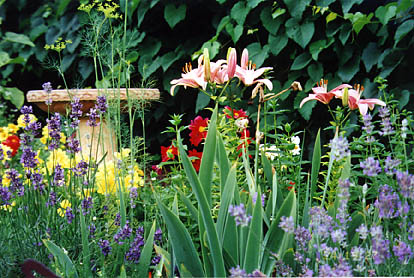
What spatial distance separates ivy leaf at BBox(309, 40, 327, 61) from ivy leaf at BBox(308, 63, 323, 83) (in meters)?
0.11

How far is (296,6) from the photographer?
3.15 metres

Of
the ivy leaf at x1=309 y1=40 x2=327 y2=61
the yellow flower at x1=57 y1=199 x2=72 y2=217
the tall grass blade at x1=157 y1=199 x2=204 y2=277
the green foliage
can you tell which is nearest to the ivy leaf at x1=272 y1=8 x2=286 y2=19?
the green foliage

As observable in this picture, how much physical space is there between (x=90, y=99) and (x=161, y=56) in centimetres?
126

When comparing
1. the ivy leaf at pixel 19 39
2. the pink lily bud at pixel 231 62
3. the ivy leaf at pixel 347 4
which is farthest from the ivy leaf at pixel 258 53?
the ivy leaf at pixel 19 39

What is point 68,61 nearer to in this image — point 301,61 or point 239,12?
point 239,12

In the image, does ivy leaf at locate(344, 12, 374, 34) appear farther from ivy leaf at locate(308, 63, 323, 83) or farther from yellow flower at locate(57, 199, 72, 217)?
yellow flower at locate(57, 199, 72, 217)

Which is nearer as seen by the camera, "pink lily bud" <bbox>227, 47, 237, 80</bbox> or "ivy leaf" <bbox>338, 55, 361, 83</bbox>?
"pink lily bud" <bbox>227, 47, 237, 80</bbox>

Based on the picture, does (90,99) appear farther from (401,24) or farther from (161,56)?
(401,24)

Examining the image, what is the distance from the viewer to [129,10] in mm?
3854

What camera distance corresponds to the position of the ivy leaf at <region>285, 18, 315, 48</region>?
10.2ft

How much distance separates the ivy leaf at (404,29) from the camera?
2779 millimetres

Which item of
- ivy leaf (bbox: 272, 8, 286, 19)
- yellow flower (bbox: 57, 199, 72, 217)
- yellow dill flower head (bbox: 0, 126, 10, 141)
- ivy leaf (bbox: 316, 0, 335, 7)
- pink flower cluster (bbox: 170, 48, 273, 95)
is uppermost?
ivy leaf (bbox: 316, 0, 335, 7)

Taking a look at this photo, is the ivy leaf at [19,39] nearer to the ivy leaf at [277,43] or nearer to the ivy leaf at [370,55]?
the ivy leaf at [277,43]

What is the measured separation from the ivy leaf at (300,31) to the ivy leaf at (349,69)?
11.4 inches
